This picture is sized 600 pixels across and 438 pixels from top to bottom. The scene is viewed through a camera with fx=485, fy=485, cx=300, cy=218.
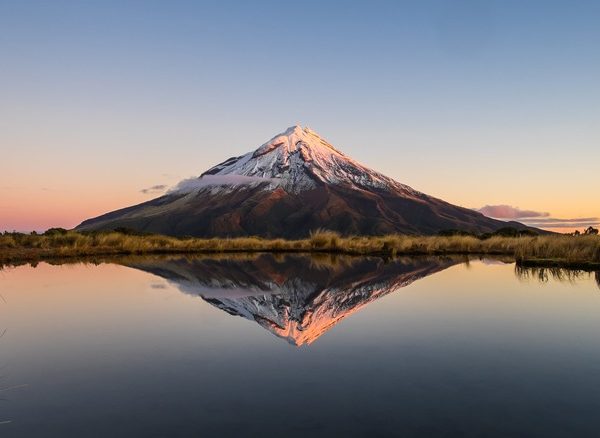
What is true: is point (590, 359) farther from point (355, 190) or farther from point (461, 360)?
point (355, 190)

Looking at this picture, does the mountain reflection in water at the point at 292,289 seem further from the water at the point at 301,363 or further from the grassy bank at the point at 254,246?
the grassy bank at the point at 254,246

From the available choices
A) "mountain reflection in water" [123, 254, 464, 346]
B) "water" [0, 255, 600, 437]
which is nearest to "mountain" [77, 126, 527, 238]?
"mountain reflection in water" [123, 254, 464, 346]

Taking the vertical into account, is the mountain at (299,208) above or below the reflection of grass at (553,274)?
above

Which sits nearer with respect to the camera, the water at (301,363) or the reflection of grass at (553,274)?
the water at (301,363)

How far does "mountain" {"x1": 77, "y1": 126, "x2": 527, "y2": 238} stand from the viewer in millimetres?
147125

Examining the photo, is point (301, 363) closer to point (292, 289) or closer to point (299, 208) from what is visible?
point (292, 289)

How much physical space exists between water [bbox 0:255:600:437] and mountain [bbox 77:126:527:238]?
123 meters

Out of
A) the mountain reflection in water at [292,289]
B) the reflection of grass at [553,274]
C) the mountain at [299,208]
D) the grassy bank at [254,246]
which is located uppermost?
the mountain at [299,208]

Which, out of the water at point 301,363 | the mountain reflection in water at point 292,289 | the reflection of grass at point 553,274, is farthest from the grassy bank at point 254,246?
the water at point 301,363

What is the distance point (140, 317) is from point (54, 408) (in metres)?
5.03

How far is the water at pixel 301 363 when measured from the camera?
177 inches

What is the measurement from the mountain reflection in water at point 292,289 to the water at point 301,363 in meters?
0.10

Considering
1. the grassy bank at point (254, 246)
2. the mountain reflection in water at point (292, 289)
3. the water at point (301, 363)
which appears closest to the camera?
the water at point (301, 363)

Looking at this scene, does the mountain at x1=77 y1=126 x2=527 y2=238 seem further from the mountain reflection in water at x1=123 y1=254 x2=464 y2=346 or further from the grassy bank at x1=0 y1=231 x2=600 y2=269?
the mountain reflection in water at x1=123 y1=254 x2=464 y2=346
